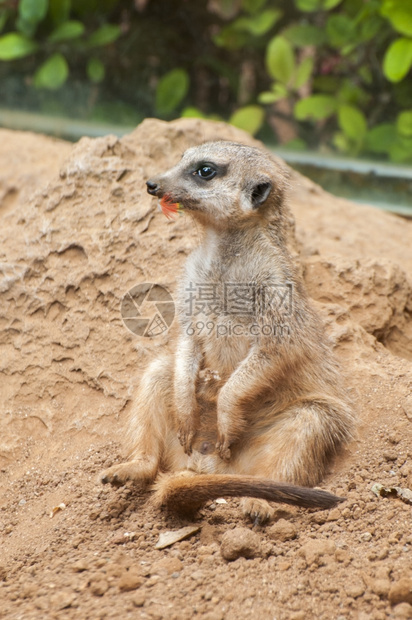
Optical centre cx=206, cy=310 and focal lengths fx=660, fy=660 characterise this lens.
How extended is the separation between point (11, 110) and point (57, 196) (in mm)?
4015

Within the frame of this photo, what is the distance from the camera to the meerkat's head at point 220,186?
98.0 inches

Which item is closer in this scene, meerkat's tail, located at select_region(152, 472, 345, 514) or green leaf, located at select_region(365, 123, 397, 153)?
meerkat's tail, located at select_region(152, 472, 345, 514)

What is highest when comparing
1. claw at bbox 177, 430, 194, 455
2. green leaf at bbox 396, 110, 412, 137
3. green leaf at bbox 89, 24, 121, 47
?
green leaf at bbox 89, 24, 121, 47

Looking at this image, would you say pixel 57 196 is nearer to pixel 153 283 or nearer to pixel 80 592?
pixel 153 283

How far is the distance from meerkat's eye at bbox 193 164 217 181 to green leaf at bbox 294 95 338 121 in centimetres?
373

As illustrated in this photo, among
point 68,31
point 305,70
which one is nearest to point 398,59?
point 305,70

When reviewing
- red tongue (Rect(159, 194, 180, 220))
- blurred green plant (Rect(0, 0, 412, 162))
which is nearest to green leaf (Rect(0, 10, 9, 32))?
blurred green plant (Rect(0, 0, 412, 162))

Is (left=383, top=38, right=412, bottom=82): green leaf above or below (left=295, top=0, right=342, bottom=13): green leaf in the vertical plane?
below

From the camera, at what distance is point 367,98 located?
5.82 m

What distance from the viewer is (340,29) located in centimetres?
562

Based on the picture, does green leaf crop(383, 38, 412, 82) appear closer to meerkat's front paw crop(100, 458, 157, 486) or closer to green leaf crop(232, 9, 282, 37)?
green leaf crop(232, 9, 282, 37)

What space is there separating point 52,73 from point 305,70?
7.91 ft

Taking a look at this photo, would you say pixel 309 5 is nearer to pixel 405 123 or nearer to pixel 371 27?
pixel 371 27

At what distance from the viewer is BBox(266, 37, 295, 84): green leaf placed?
5.77 metres
